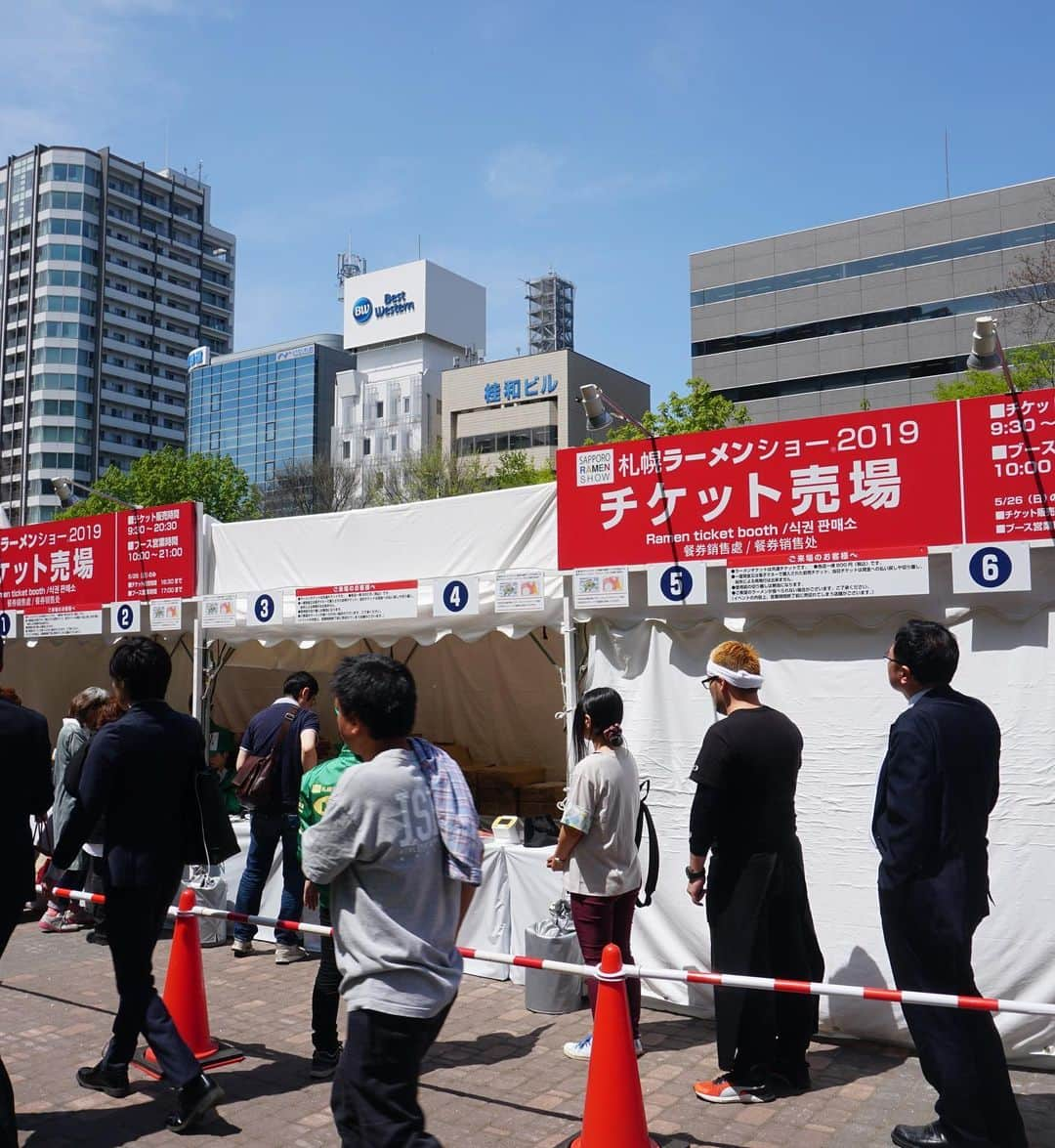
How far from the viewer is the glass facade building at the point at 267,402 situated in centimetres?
10075

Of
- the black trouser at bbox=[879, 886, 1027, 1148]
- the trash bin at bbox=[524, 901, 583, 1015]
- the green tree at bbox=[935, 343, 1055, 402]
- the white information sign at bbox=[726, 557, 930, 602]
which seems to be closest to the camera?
the black trouser at bbox=[879, 886, 1027, 1148]

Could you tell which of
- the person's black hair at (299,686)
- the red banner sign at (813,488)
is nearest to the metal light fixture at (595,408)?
the red banner sign at (813,488)

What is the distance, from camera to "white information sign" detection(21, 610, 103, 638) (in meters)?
9.54

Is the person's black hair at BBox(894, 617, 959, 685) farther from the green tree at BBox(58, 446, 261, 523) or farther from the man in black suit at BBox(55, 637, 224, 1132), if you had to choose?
the green tree at BBox(58, 446, 261, 523)

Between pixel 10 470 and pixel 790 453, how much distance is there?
95777 millimetres

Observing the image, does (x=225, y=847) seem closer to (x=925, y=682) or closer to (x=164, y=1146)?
(x=164, y=1146)

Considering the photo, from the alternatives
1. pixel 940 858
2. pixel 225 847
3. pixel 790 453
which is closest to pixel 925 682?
pixel 940 858

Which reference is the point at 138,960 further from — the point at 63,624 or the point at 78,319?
the point at 78,319

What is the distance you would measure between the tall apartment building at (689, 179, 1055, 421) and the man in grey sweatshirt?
63149mm

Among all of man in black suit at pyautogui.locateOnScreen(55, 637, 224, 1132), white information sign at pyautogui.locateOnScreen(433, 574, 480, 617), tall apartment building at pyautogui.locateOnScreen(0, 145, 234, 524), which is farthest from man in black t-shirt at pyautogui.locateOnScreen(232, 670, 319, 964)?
tall apartment building at pyautogui.locateOnScreen(0, 145, 234, 524)

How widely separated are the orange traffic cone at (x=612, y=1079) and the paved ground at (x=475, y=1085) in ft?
1.48

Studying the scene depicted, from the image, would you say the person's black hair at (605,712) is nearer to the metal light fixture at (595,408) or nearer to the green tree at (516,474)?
the metal light fixture at (595,408)

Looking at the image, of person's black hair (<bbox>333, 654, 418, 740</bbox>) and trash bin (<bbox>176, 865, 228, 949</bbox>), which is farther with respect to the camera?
trash bin (<bbox>176, 865, 228, 949</bbox>)

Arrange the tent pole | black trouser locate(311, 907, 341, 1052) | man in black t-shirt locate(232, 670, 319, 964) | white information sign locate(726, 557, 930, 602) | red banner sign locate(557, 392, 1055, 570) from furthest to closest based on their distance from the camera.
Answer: man in black t-shirt locate(232, 670, 319, 964) < the tent pole < white information sign locate(726, 557, 930, 602) < red banner sign locate(557, 392, 1055, 570) < black trouser locate(311, 907, 341, 1052)
